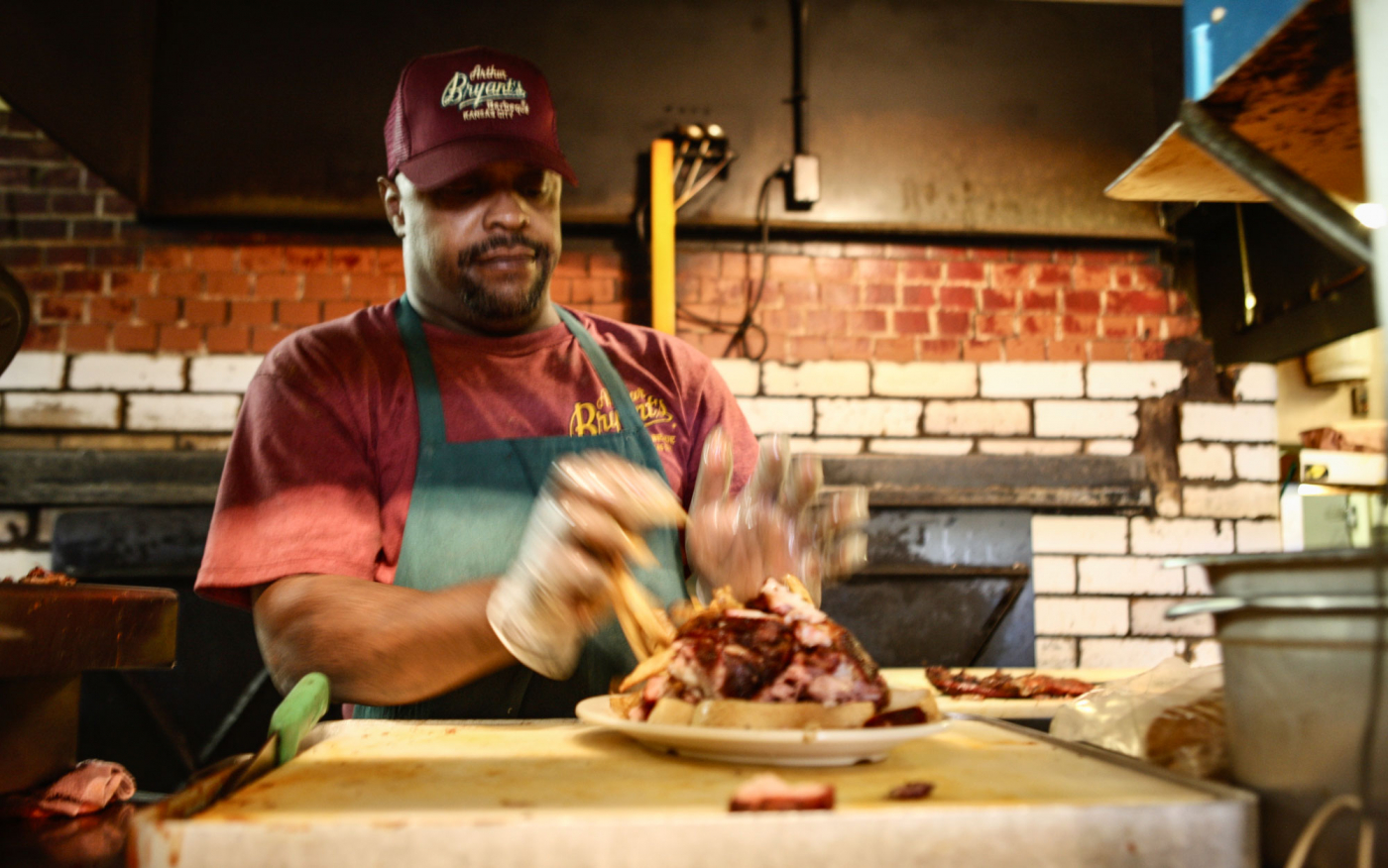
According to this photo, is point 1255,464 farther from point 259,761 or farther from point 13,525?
point 13,525

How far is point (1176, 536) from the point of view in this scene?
2932 mm

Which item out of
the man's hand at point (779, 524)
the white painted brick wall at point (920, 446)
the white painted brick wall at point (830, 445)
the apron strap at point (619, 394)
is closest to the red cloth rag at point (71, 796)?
the man's hand at point (779, 524)

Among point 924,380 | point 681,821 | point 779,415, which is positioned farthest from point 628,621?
point 924,380

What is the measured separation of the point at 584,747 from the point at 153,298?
2.48 metres

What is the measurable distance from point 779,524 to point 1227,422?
227 cm

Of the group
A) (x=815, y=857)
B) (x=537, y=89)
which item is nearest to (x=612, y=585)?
(x=815, y=857)

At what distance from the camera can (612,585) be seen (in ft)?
3.63

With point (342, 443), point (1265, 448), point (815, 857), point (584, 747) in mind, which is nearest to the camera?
point (815, 857)

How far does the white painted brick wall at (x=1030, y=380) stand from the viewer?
2955 millimetres

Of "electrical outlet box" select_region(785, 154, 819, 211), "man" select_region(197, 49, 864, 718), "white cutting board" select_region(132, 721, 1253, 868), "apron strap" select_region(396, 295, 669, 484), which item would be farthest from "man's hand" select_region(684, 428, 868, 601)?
"electrical outlet box" select_region(785, 154, 819, 211)

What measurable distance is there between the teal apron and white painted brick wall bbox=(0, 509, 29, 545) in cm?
179

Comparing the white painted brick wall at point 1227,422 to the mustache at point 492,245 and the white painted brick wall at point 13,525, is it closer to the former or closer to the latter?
the mustache at point 492,245

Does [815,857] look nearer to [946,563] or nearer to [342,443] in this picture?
[342,443]

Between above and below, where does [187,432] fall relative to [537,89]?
below
